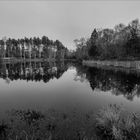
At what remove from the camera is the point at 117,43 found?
1973 inches

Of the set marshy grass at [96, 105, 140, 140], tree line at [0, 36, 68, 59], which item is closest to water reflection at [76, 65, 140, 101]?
marshy grass at [96, 105, 140, 140]

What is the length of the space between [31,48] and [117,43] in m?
70.1

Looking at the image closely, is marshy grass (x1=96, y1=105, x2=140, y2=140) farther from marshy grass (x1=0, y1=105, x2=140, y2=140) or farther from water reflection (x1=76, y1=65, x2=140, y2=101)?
water reflection (x1=76, y1=65, x2=140, y2=101)

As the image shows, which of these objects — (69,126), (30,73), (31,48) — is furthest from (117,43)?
(31,48)

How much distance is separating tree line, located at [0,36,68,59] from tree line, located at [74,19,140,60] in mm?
40137

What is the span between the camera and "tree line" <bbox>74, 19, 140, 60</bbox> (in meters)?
42.9

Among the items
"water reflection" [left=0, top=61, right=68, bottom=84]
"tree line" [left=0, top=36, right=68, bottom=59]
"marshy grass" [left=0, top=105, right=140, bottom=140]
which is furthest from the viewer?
"tree line" [left=0, top=36, right=68, bottom=59]

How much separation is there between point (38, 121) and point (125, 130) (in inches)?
158

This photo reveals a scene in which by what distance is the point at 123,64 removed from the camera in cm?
3953

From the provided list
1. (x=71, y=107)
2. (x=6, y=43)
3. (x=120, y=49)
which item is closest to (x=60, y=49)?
(x=6, y=43)

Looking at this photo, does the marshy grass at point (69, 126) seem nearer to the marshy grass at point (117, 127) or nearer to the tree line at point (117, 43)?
the marshy grass at point (117, 127)

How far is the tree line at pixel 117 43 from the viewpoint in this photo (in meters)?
42.9

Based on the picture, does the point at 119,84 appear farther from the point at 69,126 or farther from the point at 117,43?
the point at 117,43

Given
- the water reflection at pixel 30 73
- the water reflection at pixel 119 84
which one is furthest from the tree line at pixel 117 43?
→ the water reflection at pixel 119 84
